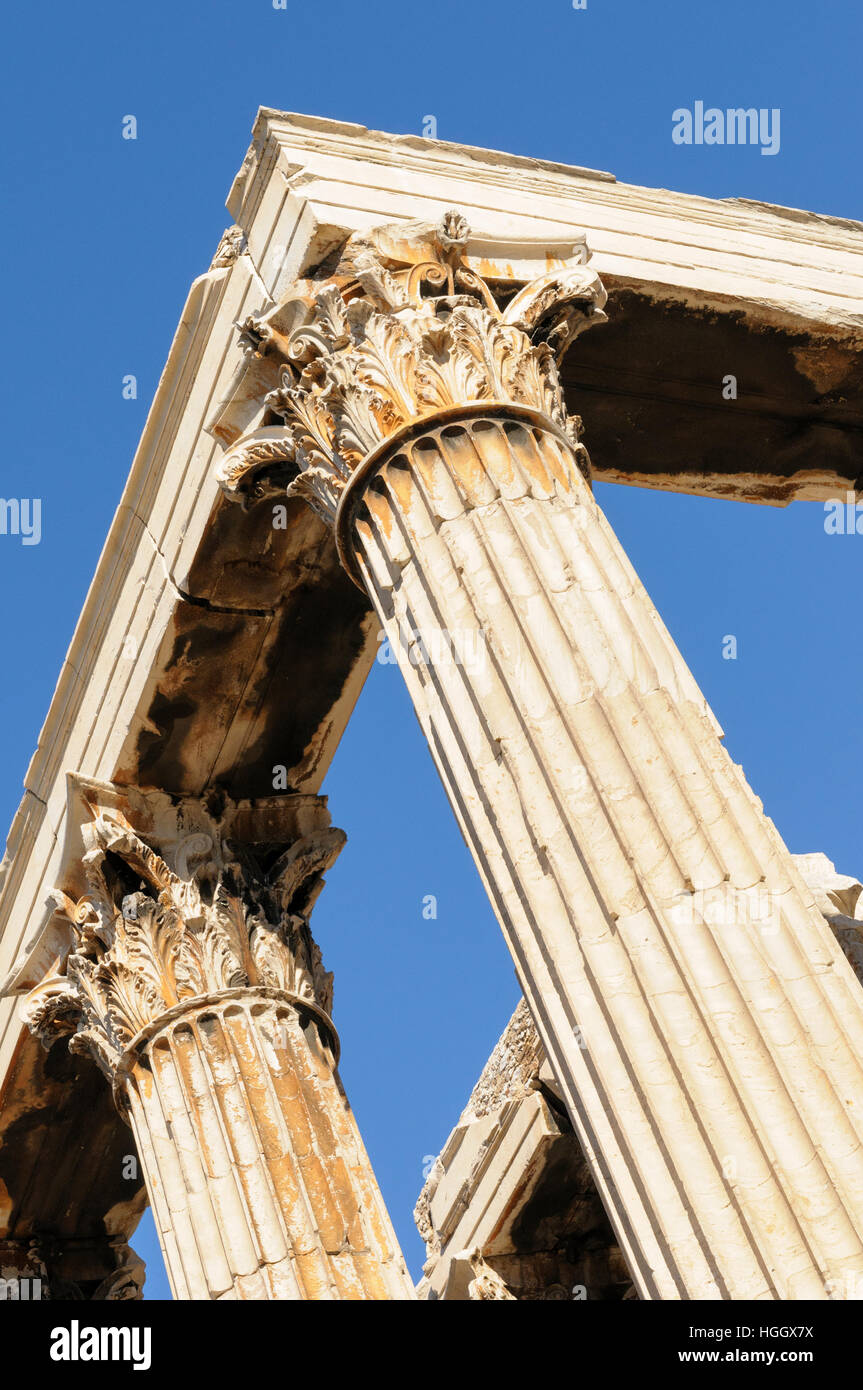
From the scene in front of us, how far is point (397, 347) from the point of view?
961 cm

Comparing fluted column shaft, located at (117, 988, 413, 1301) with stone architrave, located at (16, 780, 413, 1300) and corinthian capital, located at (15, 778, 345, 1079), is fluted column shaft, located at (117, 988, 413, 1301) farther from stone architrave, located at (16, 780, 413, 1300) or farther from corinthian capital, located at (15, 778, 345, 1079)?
corinthian capital, located at (15, 778, 345, 1079)

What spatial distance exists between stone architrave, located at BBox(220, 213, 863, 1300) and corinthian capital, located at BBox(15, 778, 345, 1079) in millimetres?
3361

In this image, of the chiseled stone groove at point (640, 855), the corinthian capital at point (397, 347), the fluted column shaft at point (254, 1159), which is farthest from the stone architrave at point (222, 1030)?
the chiseled stone groove at point (640, 855)

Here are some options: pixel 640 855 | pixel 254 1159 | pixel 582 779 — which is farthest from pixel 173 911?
pixel 640 855

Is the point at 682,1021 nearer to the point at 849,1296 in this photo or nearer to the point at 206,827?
the point at 849,1296

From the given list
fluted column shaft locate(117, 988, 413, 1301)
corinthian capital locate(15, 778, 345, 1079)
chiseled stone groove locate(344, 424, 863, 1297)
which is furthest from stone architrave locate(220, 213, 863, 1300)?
fluted column shaft locate(117, 988, 413, 1301)

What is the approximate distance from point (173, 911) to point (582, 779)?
5220 mm

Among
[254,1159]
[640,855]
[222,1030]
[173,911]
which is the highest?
[173,911]

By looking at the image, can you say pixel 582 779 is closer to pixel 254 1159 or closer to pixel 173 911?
pixel 254 1159

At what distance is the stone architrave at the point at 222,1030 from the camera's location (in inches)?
425

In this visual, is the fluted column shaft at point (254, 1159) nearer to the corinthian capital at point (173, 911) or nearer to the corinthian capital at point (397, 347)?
the corinthian capital at point (173, 911)

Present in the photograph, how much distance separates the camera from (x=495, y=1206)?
16.9 metres

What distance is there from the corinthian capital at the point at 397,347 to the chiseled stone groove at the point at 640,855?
411 millimetres

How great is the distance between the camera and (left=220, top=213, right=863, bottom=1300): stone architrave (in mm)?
6641
